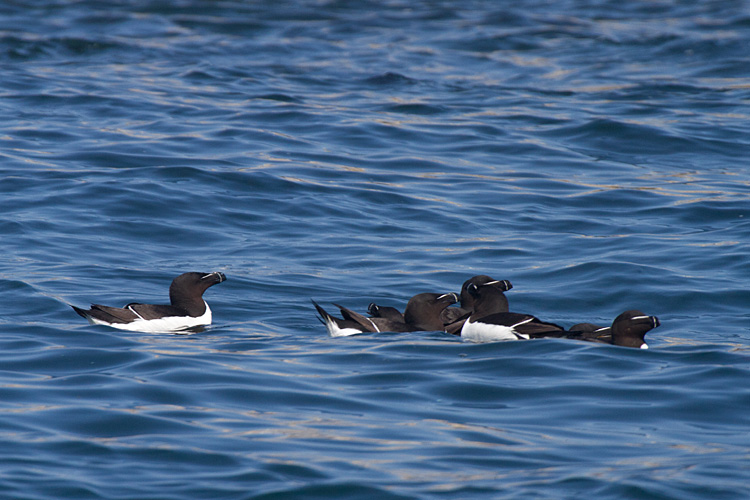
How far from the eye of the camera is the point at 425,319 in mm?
10039

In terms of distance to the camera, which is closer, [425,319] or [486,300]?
[425,319]

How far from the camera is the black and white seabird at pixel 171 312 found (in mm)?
9539

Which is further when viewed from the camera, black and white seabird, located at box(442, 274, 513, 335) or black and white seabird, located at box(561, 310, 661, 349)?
black and white seabird, located at box(442, 274, 513, 335)

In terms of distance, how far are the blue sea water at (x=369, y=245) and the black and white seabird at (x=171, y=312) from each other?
188mm

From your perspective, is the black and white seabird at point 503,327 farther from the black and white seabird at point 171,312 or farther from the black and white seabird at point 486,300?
the black and white seabird at point 171,312

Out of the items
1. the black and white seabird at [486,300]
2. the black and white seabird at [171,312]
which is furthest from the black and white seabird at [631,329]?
the black and white seabird at [171,312]

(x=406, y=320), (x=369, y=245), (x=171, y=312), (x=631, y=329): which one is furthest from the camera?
(x=369, y=245)

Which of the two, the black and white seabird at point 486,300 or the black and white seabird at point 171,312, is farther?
the black and white seabird at point 486,300

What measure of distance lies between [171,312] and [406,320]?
7.06 feet

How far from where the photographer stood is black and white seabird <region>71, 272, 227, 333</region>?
9.54 m

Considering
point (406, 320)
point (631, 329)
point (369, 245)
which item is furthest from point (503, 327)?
point (369, 245)

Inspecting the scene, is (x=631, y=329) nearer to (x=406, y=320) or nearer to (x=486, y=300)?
(x=486, y=300)

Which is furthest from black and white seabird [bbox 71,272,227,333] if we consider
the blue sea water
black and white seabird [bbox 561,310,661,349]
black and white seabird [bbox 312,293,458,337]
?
black and white seabird [bbox 561,310,661,349]

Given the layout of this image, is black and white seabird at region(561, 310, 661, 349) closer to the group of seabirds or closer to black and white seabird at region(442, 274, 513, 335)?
the group of seabirds
